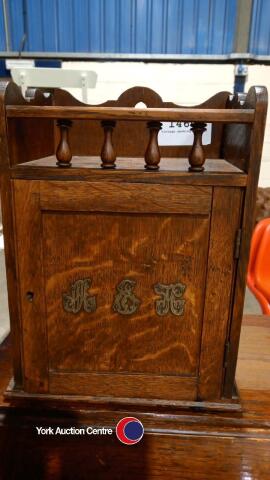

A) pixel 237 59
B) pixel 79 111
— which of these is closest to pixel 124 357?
pixel 79 111

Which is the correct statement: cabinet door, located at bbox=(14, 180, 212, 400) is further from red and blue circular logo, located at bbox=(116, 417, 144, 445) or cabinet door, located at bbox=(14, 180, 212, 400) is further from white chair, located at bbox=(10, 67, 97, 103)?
white chair, located at bbox=(10, 67, 97, 103)

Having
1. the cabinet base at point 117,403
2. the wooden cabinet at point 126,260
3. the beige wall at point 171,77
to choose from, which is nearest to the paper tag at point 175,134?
the wooden cabinet at point 126,260

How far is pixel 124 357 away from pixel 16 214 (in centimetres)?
35

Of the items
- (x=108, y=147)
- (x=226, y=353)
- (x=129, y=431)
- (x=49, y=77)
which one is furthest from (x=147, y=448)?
(x=49, y=77)

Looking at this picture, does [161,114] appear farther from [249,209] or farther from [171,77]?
[171,77]

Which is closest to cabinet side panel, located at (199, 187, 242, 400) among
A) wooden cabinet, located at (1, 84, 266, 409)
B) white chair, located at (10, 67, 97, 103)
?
wooden cabinet, located at (1, 84, 266, 409)

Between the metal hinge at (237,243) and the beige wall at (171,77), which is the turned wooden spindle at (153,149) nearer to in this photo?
the metal hinge at (237,243)

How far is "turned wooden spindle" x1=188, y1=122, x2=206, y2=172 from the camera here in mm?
633

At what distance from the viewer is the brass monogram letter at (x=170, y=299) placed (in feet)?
2.34

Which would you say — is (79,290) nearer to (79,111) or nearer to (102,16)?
(79,111)

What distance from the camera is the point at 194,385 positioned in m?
0.77

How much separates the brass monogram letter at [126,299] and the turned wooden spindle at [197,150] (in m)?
0.24

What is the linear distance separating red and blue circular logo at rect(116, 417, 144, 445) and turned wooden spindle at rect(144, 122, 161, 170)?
0.48 m

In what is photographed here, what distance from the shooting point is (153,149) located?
645 millimetres
